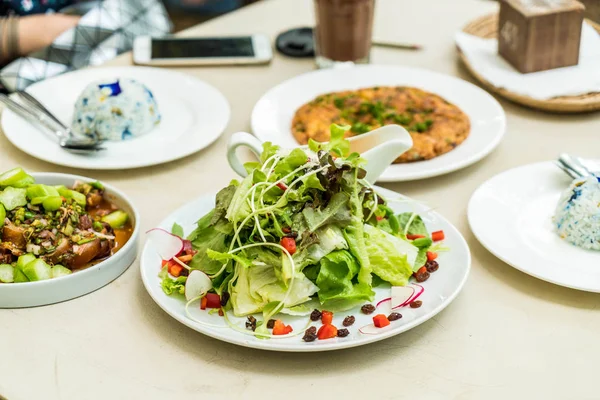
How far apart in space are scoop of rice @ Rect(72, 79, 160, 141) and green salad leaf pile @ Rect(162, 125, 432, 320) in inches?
22.5

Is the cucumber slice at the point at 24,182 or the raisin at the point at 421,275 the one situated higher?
the cucumber slice at the point at 24,182

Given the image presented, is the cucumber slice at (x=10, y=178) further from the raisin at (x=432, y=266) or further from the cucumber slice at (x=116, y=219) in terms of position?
the raisin at (x=432, y=266)

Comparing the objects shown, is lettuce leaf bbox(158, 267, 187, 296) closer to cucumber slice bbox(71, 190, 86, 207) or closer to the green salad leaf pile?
the green salad leaf pile

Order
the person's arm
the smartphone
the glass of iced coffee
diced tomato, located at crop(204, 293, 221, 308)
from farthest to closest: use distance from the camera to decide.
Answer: the person's arm → the smartphone → the glass of iced coffee → diced tomato, located at crop(204, 293, 221, 308)

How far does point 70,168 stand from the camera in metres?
1.63

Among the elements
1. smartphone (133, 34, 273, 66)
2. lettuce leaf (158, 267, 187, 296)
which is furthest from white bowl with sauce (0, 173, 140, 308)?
smartphone (133, 34, 273, 66)

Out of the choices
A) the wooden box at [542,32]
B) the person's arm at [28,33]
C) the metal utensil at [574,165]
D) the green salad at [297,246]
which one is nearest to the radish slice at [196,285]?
the green salad at [297,246]

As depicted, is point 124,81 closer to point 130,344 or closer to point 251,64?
point 251,64

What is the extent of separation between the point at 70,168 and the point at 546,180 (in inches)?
40.3

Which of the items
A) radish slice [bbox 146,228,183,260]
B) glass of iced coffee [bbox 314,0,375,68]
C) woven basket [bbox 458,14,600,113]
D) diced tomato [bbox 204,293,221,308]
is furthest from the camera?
glass of iced coffee [bbox 314,0,375,68]

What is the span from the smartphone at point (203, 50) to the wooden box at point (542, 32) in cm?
68

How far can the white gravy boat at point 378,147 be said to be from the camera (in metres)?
1.27

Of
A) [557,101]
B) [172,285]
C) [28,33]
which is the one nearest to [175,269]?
[172,285]

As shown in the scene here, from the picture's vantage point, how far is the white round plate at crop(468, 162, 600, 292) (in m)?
1.23
